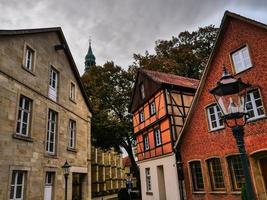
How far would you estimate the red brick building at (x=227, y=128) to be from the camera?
35.5 feet

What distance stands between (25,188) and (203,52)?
71.0 feet

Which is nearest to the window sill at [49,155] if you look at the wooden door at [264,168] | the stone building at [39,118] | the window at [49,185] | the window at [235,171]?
the stone building at [39,118]

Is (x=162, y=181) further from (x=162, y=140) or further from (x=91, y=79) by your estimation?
(x=91, y=79)

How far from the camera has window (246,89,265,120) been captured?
10836 millimetres

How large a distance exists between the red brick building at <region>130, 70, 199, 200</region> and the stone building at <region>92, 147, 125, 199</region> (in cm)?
1841

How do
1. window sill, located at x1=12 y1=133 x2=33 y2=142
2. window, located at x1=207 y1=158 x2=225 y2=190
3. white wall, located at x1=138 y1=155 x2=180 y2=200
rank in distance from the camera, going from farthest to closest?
white wall, located at x1=138 y1=155 x2=180 y2=200
window, located at x1=207 y1=158 x2=225 y2=190
window sill, located at x1=12 y1=133 x2=33 y2=142

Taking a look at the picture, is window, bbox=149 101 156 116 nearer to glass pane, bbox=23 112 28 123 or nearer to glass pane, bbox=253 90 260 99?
glass pane, bbox=253 90 260 99

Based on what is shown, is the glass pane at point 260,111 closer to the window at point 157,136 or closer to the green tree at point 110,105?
the window at point 157,136

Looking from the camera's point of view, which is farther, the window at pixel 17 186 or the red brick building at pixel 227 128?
the red brick building at pixel 227 128

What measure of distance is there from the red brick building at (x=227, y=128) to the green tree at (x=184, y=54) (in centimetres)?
1178

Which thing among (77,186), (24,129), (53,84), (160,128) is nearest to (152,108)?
(160,128)

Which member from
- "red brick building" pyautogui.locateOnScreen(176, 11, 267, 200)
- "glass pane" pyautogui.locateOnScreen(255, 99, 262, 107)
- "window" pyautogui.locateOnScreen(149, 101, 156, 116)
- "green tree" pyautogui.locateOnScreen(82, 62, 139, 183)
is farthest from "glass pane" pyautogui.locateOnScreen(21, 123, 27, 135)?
"green tree" pyautogui.locateOnScreen(82, 62, 139, 183)

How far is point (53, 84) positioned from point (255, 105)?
34.8ft

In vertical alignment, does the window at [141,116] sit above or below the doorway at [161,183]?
above
